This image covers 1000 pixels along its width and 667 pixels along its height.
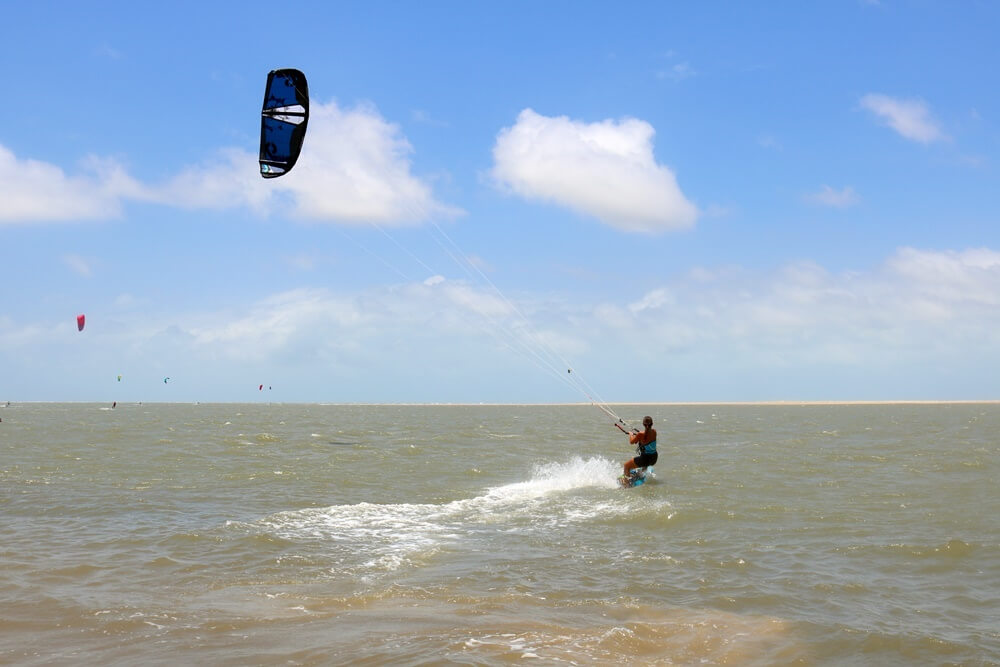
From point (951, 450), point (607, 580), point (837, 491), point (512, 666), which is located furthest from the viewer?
point (951, 450)

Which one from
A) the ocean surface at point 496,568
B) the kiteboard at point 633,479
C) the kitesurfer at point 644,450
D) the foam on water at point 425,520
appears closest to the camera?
the ocean surface at point 496,568

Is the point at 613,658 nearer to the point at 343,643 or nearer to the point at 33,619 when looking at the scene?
the point at 343,643

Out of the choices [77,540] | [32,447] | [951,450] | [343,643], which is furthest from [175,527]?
[951,450]

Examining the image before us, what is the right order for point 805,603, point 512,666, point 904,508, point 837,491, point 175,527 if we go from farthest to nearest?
1. point 837,491
2. point 904,508
3. point 175,527
4. point 805,603
5. point 512,666

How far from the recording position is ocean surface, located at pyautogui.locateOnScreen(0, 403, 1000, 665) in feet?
21.2

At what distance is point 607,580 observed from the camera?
29.1 feet

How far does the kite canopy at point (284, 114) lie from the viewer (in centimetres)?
1190

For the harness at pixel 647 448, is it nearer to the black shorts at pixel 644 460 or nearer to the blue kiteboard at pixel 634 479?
the black shorts at pixel 644 460

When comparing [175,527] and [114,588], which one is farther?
[175,527]

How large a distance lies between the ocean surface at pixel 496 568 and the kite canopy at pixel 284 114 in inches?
236

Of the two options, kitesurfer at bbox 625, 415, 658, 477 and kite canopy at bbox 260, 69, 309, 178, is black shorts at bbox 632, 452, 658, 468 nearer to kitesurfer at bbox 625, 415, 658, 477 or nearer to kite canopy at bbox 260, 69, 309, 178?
kitesurfer at bbox 625, 415, 658, 477

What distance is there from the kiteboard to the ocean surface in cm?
47

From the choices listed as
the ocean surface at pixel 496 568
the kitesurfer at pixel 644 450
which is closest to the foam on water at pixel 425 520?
the ocean surface at pixel 496 568

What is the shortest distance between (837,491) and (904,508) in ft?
8.22
